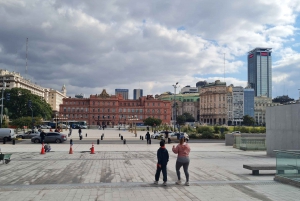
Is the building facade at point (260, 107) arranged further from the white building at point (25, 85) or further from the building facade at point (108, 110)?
→ the white building at point (25, 85)

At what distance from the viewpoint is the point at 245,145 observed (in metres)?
28.2

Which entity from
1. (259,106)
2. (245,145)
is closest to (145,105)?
(259,106)

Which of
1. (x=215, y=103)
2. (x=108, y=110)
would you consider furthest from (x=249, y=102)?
(x=108, y=110)

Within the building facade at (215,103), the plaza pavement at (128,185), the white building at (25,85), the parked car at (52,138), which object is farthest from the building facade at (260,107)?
the plaza pavement at (128,185)

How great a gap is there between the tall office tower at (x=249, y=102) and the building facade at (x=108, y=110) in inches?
2188

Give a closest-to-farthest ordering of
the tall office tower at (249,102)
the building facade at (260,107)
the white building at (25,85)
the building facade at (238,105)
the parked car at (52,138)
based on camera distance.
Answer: the parked car at (52,138) → the white building at (25,85) → the tall office tower at (249,102) → the building facade at (238,105) → the building facade at (260,107)

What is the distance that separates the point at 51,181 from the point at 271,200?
26.5 ft

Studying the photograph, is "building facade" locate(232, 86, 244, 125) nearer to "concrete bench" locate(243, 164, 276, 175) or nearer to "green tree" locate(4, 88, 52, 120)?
"green tree" locate(4, 88, 52, 120)

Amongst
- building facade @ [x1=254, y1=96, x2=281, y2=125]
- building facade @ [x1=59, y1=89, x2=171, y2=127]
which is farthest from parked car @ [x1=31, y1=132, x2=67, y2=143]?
building facade @ [x1=254, y1=96, x2=281, y2=125]

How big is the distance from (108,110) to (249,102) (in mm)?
81018

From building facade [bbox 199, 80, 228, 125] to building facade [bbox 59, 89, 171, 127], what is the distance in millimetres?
47865

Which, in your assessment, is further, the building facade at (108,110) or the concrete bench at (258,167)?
the building facade at (108,110)

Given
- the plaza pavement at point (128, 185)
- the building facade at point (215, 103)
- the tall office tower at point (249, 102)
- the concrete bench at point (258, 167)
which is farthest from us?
the building facade at point (215, 103)

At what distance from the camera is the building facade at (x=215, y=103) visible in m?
171
